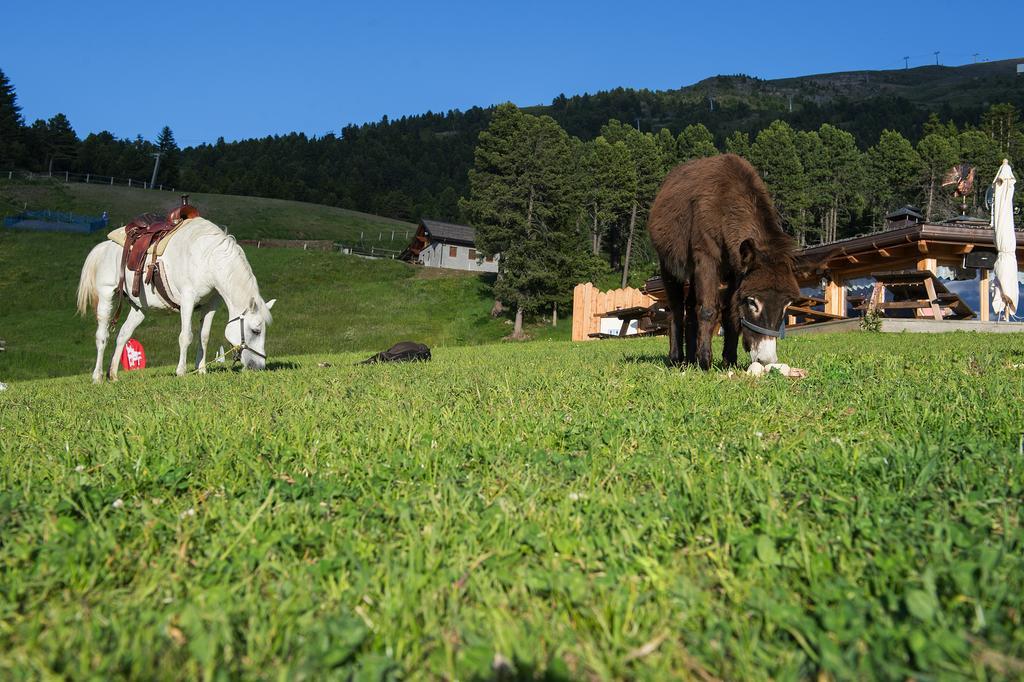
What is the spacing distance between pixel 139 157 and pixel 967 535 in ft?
492

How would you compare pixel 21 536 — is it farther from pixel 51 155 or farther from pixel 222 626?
pixel 51 155

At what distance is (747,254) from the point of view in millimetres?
7609

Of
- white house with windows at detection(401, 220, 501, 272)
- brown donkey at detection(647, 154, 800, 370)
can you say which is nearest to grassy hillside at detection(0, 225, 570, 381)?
white house with windows at detection(401, 220, 501, 272)

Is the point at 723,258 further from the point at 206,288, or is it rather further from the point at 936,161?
the point at 936,161

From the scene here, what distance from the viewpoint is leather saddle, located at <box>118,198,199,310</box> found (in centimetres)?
1267

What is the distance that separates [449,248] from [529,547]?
80.7m

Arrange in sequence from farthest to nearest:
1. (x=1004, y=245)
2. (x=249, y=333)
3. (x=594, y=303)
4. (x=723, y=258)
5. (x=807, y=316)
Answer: (x=594, y=303), (x=807, y=316), (x=249, y=333), (x=1004, y=245), (x=723, y=258)

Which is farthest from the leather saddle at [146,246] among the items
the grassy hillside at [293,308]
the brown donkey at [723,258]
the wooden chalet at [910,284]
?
the grassy hillside at [293,308]

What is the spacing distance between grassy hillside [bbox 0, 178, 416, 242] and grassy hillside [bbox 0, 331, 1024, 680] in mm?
83932

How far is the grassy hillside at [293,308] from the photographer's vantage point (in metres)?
36.5

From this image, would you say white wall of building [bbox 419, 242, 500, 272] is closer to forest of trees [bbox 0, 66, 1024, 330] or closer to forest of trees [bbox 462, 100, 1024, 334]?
forest of trees [bbox 0, 66, 1024, 330]

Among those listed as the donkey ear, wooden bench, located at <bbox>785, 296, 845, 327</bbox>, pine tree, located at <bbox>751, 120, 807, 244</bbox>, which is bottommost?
wooden bench, located at <bbox>785, 296, 845, 327</bbox>

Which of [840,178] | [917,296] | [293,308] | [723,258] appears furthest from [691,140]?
[723,258]

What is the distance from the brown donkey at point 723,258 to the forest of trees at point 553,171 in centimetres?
4172
